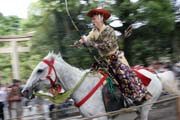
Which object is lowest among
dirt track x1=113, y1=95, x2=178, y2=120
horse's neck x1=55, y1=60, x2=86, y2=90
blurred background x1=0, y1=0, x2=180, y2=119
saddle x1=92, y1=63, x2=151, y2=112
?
dirt track x1=113, y1=95, x2=178, y2=120

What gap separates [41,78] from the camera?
5.04 meters

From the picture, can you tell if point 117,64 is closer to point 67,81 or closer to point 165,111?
point 67,81

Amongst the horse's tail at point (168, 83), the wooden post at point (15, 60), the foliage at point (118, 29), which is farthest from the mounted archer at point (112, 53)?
the wooden post at point (15, 60)

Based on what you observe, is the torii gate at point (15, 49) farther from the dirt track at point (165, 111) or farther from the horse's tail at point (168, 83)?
the dirt track at point (165, 111)

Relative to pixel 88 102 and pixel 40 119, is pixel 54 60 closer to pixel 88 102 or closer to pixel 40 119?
pixel 88 102

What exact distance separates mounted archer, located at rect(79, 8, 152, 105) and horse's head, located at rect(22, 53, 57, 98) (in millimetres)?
544

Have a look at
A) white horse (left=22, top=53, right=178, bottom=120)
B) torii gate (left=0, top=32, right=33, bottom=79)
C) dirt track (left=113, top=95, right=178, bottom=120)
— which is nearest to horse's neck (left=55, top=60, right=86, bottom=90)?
white horse (left=22, top=53, right=178, bottom=120)

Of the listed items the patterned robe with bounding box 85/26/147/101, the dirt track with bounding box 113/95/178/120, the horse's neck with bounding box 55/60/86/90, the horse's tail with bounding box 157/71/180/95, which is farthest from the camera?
the horse's tail with bounding box 157/71/180/95

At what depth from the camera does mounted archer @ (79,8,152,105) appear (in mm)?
4930

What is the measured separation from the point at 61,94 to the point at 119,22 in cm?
679

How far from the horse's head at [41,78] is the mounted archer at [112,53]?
544mm

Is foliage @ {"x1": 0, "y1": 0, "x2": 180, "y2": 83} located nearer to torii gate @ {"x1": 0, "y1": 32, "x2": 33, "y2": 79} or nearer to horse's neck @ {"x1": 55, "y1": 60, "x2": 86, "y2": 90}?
torii gate @ {"x1": 0, "y1": 32, "x2": 33, "y2": 79}

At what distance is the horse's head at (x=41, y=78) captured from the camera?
502cm

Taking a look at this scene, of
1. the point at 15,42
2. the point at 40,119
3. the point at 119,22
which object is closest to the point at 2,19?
the point at 15,42
